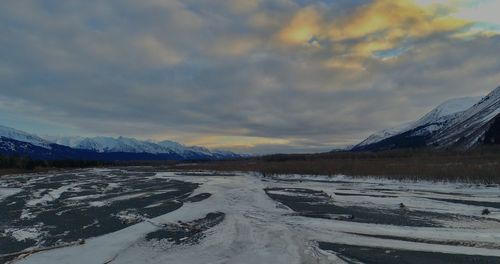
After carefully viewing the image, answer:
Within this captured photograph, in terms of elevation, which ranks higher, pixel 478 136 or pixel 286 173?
pixel 478 136

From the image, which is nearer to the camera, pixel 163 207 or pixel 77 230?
pixel 77 230

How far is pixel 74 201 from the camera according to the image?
29000mm

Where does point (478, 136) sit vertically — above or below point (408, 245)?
above

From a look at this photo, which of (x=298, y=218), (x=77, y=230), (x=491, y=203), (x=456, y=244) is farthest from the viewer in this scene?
(x=491, y=203)

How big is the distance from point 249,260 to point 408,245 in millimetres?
5089

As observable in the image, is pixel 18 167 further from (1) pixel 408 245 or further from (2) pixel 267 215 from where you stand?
(1) pixel 408 245

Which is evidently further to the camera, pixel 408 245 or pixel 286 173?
pixel 286 173

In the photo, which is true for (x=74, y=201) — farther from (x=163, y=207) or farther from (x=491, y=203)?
(x=491, y=203)

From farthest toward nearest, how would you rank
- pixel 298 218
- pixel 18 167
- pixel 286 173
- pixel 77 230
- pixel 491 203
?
pixel 18 167 < pixel 286 173 < pixel 491 203 < pixel 298 218 < pixel 77 230

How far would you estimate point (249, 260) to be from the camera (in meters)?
12.1

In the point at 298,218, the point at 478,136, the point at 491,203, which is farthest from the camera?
the point at 478,136

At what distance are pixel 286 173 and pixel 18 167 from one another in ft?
255

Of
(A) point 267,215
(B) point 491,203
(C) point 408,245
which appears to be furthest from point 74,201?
(B) point 491,203

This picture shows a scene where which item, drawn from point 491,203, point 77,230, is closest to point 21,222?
point 77,230
